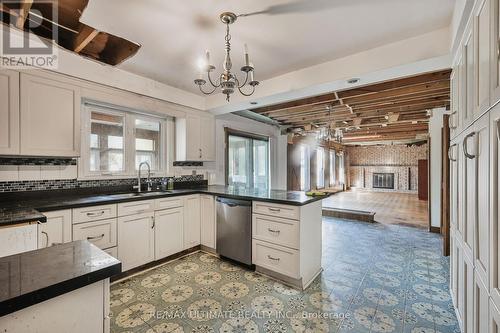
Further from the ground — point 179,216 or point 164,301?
point 179,216

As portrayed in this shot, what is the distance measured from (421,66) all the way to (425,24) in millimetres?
409

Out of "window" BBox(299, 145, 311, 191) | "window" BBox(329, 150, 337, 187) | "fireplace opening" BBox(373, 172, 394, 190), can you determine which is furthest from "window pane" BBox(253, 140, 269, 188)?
"fireplace opening" BBox(373, 172, 394, 190)

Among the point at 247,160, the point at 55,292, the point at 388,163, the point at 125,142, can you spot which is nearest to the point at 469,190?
the point at 55,292

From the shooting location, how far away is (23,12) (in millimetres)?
989

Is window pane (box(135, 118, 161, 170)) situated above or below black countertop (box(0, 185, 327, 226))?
above

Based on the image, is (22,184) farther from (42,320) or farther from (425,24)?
(425,24)

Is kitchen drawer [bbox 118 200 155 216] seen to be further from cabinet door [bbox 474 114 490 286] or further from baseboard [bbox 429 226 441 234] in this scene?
baseboard [bbox 429 226 441 234]

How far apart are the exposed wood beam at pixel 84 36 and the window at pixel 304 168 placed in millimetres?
6875

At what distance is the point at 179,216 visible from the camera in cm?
312

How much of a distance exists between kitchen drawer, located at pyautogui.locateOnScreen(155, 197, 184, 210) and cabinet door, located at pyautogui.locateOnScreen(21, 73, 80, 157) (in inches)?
39.4

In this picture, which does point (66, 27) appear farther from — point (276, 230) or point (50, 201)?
point (276, 230)

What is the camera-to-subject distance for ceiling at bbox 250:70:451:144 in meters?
3.18

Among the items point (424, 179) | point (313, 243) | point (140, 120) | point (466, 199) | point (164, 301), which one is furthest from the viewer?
point (424, 179)

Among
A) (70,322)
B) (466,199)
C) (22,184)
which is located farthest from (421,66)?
(22,184)
